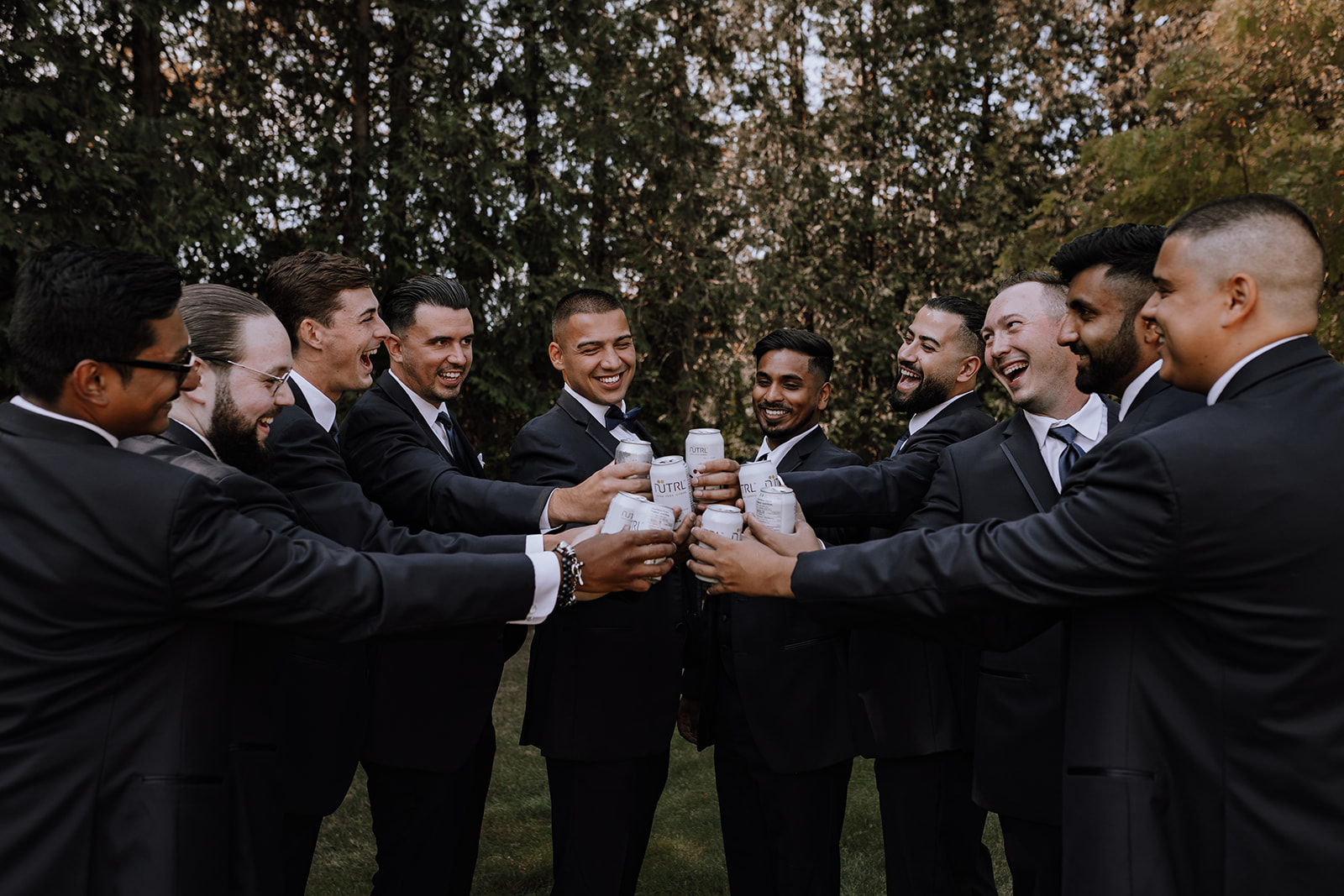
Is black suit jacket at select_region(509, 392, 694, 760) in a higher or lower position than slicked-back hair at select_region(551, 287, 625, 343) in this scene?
lower

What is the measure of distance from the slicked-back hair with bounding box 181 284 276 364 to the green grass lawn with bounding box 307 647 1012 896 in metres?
3.77

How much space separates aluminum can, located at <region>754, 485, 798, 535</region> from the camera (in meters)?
3.53

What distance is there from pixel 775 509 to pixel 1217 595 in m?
1.53

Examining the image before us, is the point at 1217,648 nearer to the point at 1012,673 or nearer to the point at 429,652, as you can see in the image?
the point at 1012,673

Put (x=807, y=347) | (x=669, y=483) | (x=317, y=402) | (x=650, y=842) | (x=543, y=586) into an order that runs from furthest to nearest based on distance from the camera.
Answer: (x=650, y=842) < (x=807, y=347) < (x=317, y=402) < (x=669, y=483) < (x=543, y=586)

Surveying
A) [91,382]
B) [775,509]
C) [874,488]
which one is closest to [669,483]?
[775,509]

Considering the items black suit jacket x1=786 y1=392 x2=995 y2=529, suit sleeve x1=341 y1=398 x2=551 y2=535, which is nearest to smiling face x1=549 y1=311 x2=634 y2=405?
suit sleeve x1=341 y1=398 x2=551 y2=535

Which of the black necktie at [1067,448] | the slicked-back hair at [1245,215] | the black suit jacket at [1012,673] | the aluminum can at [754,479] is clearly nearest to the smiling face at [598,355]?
the aluminum can at [754,479]

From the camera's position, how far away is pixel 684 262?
17422mm

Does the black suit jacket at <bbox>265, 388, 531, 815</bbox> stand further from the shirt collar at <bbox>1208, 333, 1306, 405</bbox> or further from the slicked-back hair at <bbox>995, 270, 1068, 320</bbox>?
the slicked-back hair at <bbox>995, 270, 1068, 320</bbox>

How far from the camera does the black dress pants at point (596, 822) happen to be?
399 centimetres

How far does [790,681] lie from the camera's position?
419cm

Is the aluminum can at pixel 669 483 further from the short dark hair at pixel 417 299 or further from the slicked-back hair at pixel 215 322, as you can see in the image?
the short dark hair at pixel 417 299

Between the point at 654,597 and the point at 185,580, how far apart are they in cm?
215
